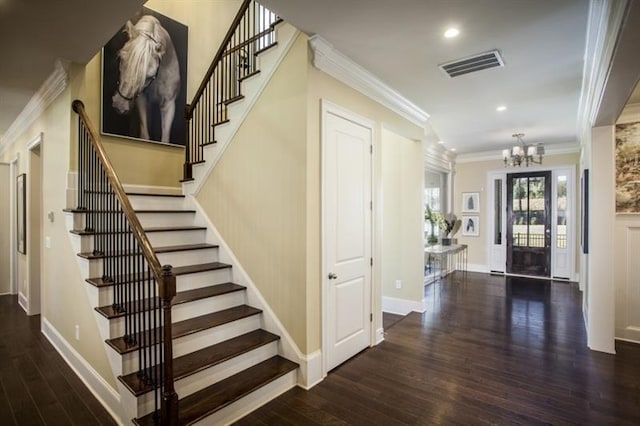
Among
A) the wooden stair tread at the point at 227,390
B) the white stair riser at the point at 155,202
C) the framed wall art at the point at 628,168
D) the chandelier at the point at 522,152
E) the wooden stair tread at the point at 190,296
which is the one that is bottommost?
the wooden stair tread at the point at 227,390

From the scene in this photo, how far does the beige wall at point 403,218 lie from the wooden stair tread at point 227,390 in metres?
2.59

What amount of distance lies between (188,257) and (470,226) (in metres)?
7.04

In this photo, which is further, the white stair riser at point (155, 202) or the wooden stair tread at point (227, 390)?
the white stair riser at point (155, 202)

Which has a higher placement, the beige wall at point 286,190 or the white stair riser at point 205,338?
the beige wall at point 286,190

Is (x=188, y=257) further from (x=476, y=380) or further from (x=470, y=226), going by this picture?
(x=470, y=226)

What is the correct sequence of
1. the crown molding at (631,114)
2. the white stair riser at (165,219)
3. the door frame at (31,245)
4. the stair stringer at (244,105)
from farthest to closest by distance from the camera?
the door frame at (31,245), the crown molding at (631,114), the white stair riser at (165,219), the stair stringer at (244,105)

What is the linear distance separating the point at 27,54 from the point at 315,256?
3156 mm

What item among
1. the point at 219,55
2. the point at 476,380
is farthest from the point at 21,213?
the point at 476,380

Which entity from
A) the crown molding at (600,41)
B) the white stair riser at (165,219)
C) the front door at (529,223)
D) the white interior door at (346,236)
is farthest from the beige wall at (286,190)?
the front door at (529,223)

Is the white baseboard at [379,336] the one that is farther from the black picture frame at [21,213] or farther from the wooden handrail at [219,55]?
the black picture frame at [21,213]

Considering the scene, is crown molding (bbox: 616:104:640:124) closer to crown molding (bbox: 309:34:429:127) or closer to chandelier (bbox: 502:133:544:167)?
chandelier (bbox: 502:133:544:167)

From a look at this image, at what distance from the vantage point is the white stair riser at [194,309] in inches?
95.5

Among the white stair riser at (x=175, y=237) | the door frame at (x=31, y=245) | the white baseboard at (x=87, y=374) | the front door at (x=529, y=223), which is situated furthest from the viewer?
the front door at (x=529, y=223)

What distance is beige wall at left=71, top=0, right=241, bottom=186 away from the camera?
12.9 feet
